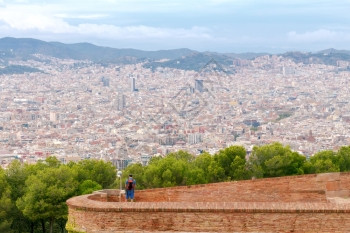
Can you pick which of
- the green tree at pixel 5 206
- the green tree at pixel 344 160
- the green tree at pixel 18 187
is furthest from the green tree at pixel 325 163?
the green tree at pixel 5 206

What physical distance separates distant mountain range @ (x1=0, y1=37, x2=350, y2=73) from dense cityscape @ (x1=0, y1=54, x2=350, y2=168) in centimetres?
175

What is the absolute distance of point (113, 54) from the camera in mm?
159375

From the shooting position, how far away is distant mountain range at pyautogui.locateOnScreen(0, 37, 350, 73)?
123344 millimetres

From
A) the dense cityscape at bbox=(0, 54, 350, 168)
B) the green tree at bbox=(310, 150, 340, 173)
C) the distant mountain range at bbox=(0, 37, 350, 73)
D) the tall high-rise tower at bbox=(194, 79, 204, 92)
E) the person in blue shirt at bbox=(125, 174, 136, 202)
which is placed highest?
the distant mountain range at bbox=(0, 37, 350, 73)

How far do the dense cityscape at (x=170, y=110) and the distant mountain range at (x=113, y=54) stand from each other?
1.75 meters

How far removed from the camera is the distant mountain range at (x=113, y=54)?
12334 centimetres

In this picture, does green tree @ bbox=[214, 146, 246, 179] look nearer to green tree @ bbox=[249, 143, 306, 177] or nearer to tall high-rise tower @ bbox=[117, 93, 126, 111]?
green tree @ bbox=[249, 143, 306, 177]

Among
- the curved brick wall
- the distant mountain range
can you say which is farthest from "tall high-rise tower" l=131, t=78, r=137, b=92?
the curved brick wall

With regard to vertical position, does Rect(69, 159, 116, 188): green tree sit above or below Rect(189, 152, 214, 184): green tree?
below

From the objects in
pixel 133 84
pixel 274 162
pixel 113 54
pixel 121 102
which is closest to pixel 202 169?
pixel 274 162

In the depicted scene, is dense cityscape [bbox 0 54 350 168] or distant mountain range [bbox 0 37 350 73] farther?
distant mountain range [bbox 0 37 350 73]

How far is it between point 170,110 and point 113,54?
8096 centimetres

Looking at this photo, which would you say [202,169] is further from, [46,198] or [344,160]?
[344,160]

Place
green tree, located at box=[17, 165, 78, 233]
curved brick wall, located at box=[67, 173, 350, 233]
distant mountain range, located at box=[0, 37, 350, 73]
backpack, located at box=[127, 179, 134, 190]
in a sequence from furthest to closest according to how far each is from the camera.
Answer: distant mountain range, located at box=[0, 37, 350, 73]
green tree, located at box=[17, 165, 78, 233]
backpack, located at box=[127, 179, 134, 190]
curved brick wall, located at box=[67, 173, 350, 233]
